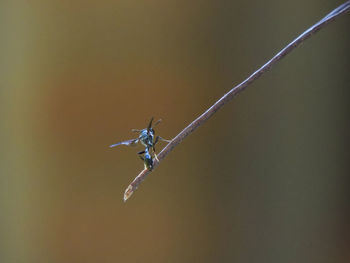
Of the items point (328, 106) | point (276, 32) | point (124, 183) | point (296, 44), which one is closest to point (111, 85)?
point (124, 183)

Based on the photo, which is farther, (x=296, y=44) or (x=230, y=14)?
(x=230, y=14)

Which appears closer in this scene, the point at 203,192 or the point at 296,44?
the point at 296,44

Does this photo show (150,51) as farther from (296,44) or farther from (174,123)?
(296,44)

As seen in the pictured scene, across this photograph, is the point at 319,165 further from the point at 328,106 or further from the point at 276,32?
the point at 276,32

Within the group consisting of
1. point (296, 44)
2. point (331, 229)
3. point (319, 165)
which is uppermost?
point (296, 44)

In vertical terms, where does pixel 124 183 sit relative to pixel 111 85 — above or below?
below

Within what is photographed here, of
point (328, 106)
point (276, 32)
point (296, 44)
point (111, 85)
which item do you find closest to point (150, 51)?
point (111, 85)
